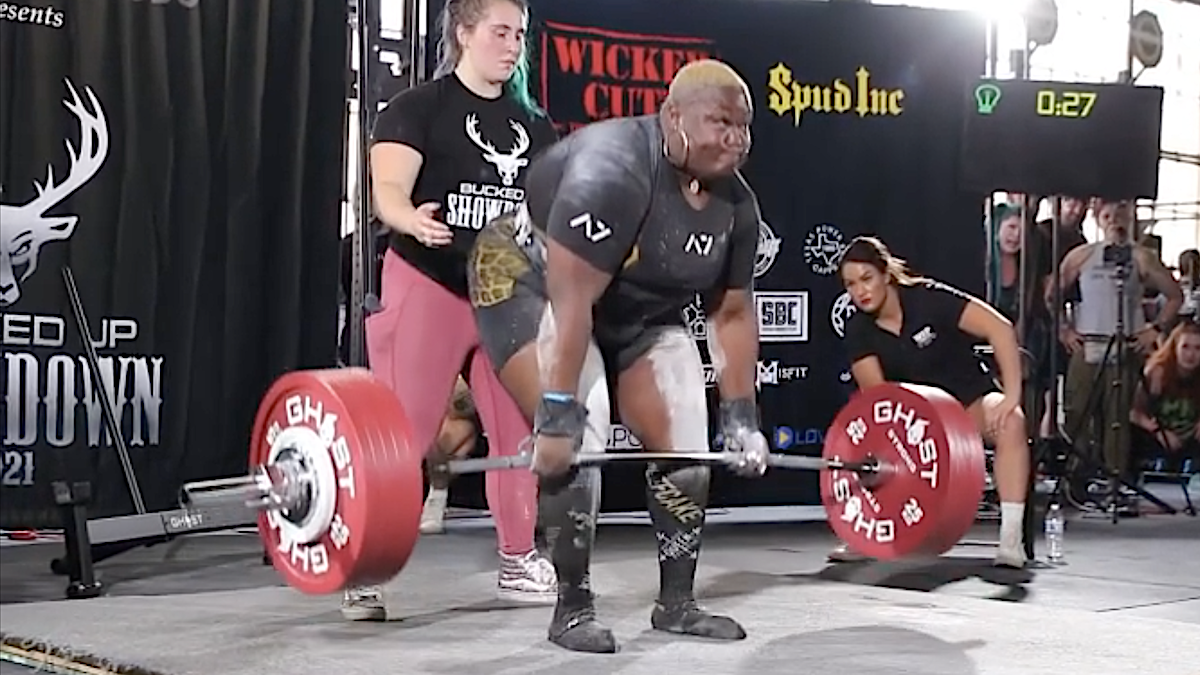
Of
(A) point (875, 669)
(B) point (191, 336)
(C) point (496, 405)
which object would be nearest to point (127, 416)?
(B) point (191, 336)

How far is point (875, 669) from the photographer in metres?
2.81

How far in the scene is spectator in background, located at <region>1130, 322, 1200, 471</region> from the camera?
7.41m

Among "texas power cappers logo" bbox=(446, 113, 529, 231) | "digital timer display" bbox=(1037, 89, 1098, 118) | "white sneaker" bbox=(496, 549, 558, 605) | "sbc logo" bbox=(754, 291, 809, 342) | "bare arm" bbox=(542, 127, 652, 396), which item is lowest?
"white sneaker" bbox=(496, 549, 558, 605)

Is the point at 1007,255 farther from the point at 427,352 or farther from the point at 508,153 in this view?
the point at 427,352

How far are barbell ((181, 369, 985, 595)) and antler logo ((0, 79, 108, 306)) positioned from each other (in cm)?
124

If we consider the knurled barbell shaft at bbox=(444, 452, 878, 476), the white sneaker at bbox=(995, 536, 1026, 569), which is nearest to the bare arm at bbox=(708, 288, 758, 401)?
the knurled barbell shaft at bbox=(444, 452, 878, 476)

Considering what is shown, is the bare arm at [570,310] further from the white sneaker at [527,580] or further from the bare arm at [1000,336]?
the bare arm at [1000,336]

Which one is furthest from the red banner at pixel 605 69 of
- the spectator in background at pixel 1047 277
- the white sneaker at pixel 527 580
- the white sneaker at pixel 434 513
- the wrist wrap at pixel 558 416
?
the wrist wrap at pixel 558 416

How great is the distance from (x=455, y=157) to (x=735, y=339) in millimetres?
764

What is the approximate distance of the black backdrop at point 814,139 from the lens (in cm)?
528

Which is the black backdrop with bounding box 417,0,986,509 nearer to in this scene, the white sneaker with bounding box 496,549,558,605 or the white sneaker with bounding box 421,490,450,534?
the white sneaker with bounding box 421,490,450,534

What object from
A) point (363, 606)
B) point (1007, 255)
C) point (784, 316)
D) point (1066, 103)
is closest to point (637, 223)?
point (363, 606)

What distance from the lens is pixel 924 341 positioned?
464cm

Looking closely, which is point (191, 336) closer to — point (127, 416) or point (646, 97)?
point (127, 416)
